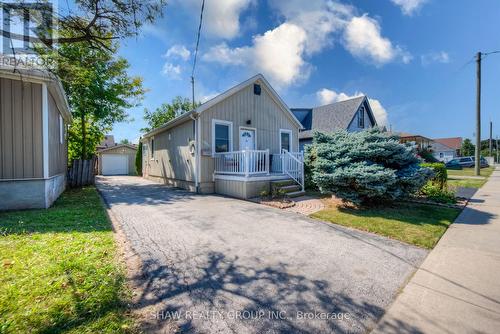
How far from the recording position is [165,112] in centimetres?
3284

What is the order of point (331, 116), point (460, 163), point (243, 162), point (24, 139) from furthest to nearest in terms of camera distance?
1. point (460, 163)
2. point (331, 116)
3. point (243, 162)
4. point (24, 139)

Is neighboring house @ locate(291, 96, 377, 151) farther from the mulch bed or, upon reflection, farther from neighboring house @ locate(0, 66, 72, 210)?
neighboring house @ locate(0, 66, 72, 210)

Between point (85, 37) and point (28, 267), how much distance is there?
3.26 m

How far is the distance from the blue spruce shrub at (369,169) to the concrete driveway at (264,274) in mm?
1548

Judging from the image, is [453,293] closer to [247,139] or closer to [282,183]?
[282,183]

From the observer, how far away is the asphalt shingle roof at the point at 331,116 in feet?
61.3

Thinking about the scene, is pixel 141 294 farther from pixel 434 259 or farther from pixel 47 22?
pixel 434 259

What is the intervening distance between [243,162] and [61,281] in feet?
21.3

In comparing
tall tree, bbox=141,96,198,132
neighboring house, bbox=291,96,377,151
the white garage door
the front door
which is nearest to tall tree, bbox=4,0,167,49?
the front door

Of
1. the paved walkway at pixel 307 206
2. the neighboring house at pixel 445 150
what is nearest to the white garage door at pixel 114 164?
the paved walkway at pixel 307 206

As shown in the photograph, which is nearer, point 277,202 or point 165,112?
point 277,202

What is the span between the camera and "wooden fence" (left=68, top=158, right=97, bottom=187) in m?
12.0

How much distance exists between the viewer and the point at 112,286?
8.19 feet

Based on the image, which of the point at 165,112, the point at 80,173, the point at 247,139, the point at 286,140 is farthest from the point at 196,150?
the point at 165,112
